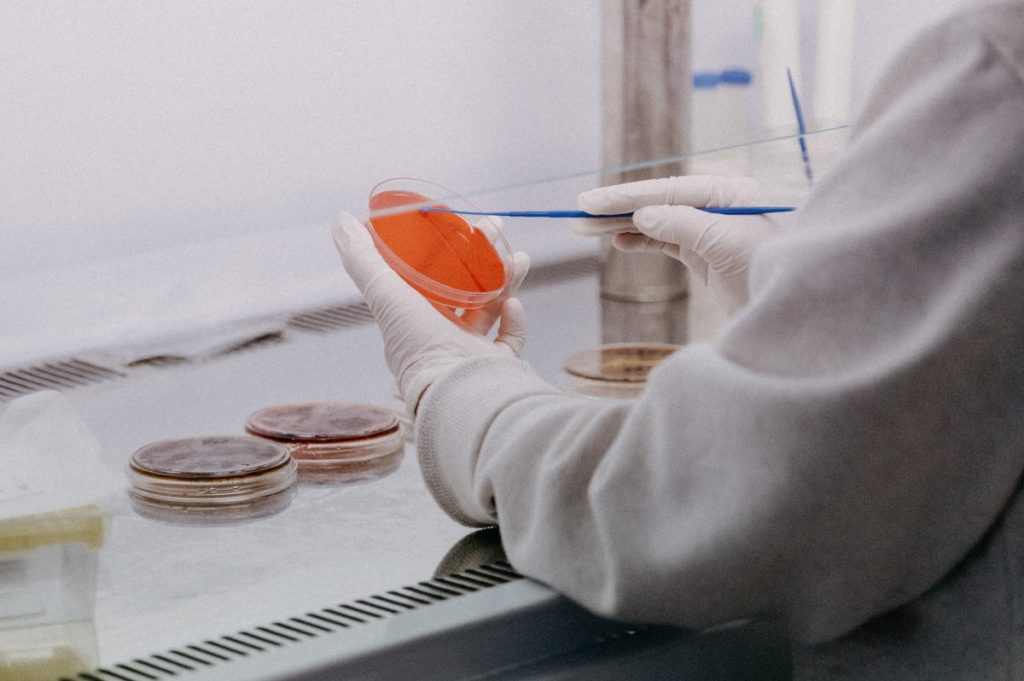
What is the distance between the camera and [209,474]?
121 cm

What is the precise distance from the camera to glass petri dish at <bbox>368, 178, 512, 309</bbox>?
54.7 inches

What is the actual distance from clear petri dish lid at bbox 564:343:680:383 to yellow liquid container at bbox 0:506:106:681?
2.34ft

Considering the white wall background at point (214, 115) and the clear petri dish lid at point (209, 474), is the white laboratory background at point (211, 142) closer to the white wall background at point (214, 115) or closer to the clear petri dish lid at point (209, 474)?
the white wall background at point (214, 115)

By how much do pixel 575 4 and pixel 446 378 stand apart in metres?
1.21

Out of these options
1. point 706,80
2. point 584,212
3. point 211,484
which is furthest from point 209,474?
point 706,80

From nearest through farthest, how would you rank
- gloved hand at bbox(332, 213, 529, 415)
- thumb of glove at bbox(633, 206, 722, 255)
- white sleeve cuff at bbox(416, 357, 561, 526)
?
white sleeve cuff at bbox(416, 357, 561, 526), gloved hand at bbox(332, 213, 529, 415), thumb of glove at bbox(633, 206, 722, 255)

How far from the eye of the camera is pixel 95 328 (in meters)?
1.21

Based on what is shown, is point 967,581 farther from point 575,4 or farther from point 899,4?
point 899,4

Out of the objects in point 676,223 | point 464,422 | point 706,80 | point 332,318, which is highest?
point 706,80

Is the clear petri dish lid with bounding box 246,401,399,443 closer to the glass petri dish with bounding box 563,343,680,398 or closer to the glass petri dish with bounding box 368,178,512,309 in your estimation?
the glass petri dish with bounding box 368,178,512,309

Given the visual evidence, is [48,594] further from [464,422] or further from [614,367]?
[614,367]

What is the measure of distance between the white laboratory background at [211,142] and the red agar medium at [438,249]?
6cm

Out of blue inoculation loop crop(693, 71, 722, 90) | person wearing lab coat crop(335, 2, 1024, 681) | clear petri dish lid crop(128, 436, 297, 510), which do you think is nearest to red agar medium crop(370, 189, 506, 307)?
clear petri dish lid crop(128, 436, 297, 510)

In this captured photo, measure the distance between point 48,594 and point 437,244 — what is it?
23.0 inches
